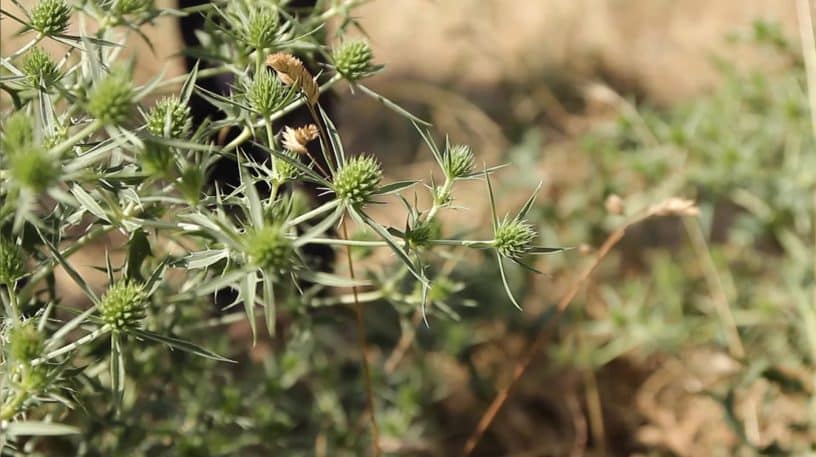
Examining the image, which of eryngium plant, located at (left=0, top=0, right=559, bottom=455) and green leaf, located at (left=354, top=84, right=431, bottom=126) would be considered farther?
green leaf, located at (left=354, top=84, right=431, bottom=126)

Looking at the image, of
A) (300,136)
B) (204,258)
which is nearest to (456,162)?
(300,136)

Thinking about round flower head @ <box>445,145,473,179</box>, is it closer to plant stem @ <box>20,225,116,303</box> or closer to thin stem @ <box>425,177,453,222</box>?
thin stem @ <box>425,177,453,222</box>

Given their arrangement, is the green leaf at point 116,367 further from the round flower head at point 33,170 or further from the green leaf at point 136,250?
the round flower head at point 33,170

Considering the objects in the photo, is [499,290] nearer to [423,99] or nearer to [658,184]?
[658,184]

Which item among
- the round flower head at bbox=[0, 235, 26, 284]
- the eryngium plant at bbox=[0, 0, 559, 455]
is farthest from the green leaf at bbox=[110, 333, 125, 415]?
the round flower head at bbox=[0, 235, 26, 284]

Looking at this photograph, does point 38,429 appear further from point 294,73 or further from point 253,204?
point 294,73

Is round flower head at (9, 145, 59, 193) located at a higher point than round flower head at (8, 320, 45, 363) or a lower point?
higher

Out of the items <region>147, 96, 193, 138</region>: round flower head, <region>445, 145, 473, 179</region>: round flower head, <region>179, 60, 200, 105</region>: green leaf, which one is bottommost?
<region>445, 145, 473, 179</region>: round flower head
